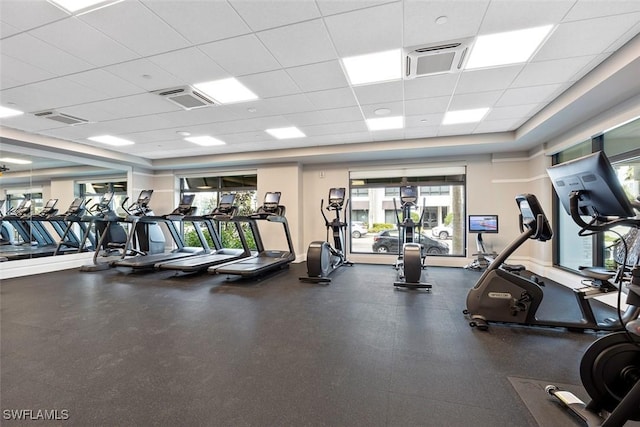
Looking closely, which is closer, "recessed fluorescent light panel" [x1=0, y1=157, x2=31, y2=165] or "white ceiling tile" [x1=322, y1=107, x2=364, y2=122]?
"white ceiling tile" [x1=322, y1=107, x2=364, y2=122]

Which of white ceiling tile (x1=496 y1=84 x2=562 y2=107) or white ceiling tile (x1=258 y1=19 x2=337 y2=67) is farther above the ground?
white ceiling tile (x1=258 y1=19 x2=337 y2=67)

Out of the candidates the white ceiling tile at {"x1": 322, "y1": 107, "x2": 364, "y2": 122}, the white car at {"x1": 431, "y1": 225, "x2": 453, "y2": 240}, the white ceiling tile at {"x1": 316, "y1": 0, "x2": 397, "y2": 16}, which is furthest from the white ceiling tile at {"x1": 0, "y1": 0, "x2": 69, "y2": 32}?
the white car at {"x1": 431, "y1": 225, "x2": 453, "y2": 240}

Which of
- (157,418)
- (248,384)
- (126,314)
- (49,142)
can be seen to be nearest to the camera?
(157,418)

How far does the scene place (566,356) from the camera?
2287 mm

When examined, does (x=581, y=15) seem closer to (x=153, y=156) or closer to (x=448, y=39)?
(x=448, y=39)

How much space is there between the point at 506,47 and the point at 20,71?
5.20 metres

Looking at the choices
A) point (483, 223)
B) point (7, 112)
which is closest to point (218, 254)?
point (7, 112)

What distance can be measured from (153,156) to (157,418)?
24.1 feet

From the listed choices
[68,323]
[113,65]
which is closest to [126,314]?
[68,323]

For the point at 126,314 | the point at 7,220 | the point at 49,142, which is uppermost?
the point at 49,142

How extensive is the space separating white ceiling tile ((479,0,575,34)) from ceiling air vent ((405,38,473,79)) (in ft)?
0.76

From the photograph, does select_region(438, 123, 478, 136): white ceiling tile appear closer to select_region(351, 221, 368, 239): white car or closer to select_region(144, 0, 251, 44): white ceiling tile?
select_region(351, 221, 368, 239): white car

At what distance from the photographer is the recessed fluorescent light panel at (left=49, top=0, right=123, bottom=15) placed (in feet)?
6.63

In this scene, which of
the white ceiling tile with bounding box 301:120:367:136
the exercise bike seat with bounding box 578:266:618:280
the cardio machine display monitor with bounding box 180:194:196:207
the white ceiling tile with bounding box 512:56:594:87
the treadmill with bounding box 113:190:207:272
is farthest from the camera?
the cardio machine display monitor with bounding box 180:194:196:207
